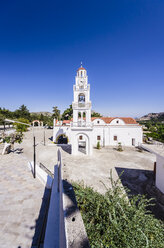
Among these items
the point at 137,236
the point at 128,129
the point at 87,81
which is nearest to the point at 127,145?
the point at 128,129

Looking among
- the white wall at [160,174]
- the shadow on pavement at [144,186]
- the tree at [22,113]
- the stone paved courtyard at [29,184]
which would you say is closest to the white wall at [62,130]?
the stone paved courtyard at [29,184]

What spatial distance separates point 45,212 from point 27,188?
128 inches

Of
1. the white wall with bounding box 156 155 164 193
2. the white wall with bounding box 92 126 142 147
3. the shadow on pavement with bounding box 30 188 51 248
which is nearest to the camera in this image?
the shadow on pavement with bounding box 30 188 51 248

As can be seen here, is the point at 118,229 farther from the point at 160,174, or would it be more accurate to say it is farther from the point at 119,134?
the point at 119,134

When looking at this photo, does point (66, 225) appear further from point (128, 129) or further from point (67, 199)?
point (128, 129)

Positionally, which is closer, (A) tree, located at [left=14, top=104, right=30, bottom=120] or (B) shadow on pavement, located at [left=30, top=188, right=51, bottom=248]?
(B) shadow on pavement, located at [left=30, top=188, right=51, bottom=248]

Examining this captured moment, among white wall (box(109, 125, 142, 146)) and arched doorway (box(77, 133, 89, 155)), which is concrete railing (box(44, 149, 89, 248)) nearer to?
arched doorway (box(77, 133, 89, 155))

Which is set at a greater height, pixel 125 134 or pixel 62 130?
pixel 62 130

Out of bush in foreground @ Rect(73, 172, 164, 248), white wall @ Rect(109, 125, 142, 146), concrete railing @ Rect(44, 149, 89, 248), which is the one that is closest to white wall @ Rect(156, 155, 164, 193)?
bush in foreground @ Rect(73, 172, 164, 248)

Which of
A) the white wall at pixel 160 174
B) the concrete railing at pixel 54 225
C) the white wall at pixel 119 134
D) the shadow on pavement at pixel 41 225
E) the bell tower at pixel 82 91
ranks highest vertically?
the bell tower at pixel 82 91

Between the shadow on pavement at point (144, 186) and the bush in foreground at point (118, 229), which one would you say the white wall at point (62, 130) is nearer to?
the shadow on pavement at point (144, 186)

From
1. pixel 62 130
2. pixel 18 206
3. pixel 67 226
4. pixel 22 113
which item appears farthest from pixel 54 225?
pixel 22 113

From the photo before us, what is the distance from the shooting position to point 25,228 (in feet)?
19.1

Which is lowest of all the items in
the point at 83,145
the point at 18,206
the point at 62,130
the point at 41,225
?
the point at 41,225
